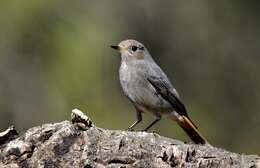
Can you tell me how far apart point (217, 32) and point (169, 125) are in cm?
490

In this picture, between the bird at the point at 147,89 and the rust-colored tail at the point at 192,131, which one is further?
the bird at the point at 147,89

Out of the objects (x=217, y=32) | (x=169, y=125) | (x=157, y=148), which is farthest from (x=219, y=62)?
(x=157, y=148)

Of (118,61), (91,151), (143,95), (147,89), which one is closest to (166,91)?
(147,89)

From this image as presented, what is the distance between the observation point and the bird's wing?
9250 mm

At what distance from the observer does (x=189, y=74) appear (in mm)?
20625

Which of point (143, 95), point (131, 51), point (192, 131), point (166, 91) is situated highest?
point (131, 51)

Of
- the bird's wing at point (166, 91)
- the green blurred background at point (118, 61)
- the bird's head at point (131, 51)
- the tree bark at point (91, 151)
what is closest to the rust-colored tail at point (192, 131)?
the bird's wing at point (166, 91)

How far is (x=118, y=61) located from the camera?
19969 mm

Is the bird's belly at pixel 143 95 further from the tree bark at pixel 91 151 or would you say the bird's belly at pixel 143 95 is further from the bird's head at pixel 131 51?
the tree bark at pixel 91 151

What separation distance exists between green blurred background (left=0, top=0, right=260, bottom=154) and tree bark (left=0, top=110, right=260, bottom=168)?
10.3 meters

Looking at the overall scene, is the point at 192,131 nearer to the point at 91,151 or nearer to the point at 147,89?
the point at 147,89

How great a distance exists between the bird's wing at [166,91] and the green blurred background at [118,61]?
7489 mm

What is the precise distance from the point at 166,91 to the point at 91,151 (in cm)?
319

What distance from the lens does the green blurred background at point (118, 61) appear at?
59.8ft
